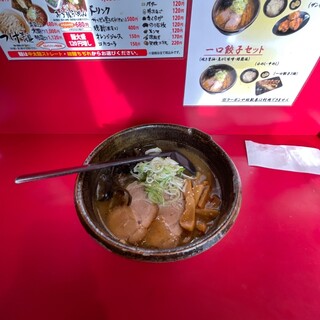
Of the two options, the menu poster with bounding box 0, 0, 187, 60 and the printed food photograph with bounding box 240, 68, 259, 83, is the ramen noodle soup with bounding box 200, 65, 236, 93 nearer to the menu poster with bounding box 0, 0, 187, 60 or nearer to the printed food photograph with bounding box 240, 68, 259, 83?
the printed food photograph with bounding box 240, 68, 259, 83

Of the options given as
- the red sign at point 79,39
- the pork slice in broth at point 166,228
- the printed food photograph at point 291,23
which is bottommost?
the pork slice in broth at point 166,228

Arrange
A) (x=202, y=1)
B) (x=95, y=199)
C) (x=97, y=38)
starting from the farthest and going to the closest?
(x=95, y=199), (x=97, y=38), (x=202, y=1)

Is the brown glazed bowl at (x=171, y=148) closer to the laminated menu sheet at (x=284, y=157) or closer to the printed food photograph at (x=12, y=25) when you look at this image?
the laminated menu sheet at (x=284, y=157)

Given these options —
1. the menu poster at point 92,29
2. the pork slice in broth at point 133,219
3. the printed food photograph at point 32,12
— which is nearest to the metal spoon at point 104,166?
the pork slice in broth at point 133,219

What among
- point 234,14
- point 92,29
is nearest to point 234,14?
point 234,14

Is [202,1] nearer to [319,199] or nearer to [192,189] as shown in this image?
[192,189]

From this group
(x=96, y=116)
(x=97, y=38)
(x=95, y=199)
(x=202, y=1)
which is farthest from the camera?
(x=96, y=116)

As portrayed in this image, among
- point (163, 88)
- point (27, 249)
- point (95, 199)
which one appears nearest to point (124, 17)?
point (163, 88)
